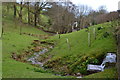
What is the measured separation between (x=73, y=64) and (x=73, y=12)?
44.9m

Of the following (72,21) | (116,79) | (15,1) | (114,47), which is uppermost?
(15,1)

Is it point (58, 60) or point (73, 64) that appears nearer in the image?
point (73, 64)

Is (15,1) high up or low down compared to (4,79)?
up

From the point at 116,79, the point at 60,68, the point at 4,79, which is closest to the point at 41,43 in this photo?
the point at 60,68

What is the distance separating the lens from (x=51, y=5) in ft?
202

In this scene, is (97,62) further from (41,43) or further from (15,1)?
(15,1)

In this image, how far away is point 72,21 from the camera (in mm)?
57969

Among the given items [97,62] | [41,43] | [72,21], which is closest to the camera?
[97,62]

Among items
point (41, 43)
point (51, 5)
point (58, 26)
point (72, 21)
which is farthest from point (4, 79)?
point (51, 5)

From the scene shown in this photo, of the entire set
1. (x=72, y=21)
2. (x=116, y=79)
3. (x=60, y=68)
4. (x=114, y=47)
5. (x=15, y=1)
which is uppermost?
(x=15, y=1)

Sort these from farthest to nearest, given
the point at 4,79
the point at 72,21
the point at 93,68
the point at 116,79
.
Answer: the point at 72,21 < the point at 93,68 < the point at 4,79 < the point at 116,79

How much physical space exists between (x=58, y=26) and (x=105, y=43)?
35349 millimetres

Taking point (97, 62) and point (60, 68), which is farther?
point (60, 68)

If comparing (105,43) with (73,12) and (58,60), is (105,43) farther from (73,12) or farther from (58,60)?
(73,12)
